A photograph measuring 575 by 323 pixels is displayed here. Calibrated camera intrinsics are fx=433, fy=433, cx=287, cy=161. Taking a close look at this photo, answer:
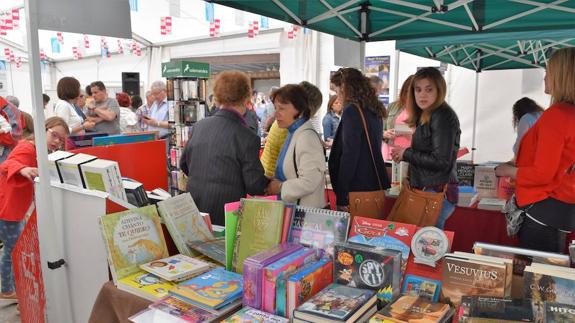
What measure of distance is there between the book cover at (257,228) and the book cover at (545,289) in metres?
0.75

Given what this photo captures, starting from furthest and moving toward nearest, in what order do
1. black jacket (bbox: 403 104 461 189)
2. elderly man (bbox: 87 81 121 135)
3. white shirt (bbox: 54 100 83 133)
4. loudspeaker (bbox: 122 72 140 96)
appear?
1. loudspeaker (bbox: 122 72 140 96)
2. elderly man (bbox: 87 81 121 135)
3. white shirt (bbox: 54 100 83 133)
4. black jacket (bbox: 403 104 461 189)

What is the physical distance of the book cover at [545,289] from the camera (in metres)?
1.05

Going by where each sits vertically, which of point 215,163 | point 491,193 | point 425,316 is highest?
point 215,163

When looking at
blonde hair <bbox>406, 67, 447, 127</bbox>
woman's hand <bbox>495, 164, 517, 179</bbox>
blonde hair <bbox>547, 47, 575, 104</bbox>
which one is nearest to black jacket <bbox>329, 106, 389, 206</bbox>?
blonde hair <bbox>406, 67, 447, 127</bbox>

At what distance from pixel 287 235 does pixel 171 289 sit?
0.42 m

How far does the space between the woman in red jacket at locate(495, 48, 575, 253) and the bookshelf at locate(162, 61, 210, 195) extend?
459cm

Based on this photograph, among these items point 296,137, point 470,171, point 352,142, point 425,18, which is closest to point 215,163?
point 296,137

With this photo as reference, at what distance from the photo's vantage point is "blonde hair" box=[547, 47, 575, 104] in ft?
5.62

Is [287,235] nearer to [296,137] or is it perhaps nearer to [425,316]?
[425,316]

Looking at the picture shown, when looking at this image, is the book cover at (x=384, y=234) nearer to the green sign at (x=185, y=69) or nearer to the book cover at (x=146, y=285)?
the book cover at (x=146, y=285)

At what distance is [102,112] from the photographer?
4754mm

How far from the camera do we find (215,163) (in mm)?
2174

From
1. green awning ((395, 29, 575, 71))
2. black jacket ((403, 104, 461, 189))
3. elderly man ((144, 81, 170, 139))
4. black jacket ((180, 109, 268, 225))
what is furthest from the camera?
elderly man ((144, 81, 170, 139))

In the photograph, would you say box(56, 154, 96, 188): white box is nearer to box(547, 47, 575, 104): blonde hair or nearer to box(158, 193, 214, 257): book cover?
box(158, 193, 214, 257): book cover
